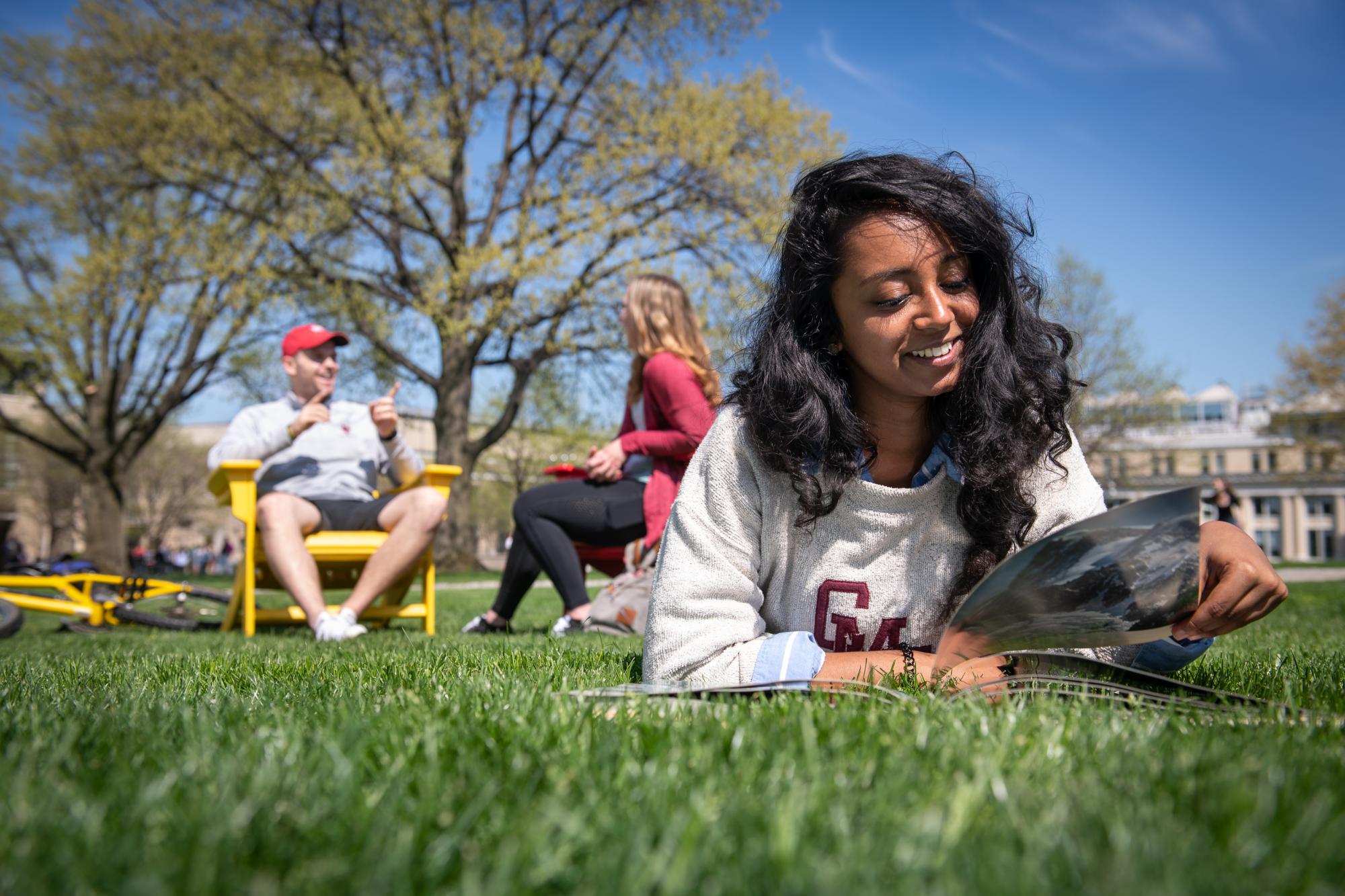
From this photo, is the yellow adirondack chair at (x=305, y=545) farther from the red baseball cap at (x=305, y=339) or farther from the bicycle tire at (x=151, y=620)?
the red baseball cap at (x=305, y=339)

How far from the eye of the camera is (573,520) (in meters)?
5.68

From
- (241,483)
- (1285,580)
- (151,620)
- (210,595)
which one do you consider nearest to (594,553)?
(241,483)

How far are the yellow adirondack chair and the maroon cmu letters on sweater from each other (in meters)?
1.18

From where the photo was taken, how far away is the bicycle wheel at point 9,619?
593 centimetres

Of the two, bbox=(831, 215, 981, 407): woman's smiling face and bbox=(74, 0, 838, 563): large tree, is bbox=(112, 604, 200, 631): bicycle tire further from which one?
bbox=(74, 0, 838, 563): large tree

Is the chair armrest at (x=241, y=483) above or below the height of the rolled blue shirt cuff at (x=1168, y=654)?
above

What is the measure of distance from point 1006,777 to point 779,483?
1.17 metres

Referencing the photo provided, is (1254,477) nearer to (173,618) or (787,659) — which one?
(173,618)

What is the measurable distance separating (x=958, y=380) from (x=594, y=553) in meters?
3.93

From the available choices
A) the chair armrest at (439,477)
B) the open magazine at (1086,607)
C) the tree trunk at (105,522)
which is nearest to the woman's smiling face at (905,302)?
the open magazine at (1086,607)

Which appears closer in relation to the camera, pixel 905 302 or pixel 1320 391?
pixel 905 302

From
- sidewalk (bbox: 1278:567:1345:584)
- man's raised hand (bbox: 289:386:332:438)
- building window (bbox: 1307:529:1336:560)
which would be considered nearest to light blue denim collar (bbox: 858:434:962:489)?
man's raised hand (bbox: 289:386:332:438)

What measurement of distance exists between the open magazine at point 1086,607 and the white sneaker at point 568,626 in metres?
3.26

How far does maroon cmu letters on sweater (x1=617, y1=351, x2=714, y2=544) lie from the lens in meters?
5.29
